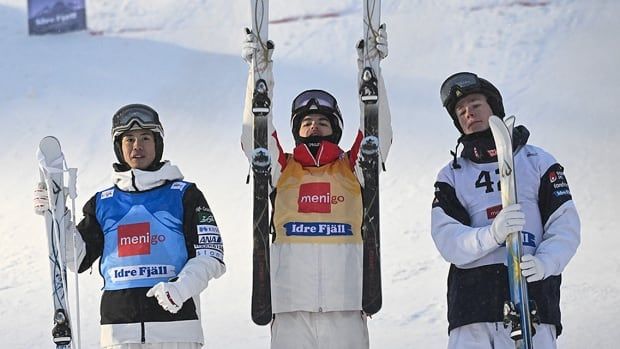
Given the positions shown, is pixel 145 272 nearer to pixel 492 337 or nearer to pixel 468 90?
pixel 492 337

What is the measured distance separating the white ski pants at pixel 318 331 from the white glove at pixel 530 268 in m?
0.97

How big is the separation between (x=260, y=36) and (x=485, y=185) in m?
1.34

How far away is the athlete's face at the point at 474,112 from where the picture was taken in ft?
15.1

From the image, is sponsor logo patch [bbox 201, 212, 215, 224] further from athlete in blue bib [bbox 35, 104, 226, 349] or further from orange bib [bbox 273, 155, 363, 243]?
orange bib [bbox 273, 155, 363, 243]

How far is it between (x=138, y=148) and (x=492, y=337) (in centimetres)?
170

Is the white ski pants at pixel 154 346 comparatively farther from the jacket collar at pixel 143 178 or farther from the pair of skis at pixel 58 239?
the jacket collar at pixel 143 178

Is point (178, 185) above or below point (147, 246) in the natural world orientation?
above

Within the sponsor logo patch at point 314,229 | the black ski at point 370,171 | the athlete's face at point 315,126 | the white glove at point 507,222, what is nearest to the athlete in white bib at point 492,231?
the white glove at point 507,222

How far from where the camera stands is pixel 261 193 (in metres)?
4.96

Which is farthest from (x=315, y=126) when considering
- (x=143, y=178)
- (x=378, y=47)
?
(x=143, y=178)

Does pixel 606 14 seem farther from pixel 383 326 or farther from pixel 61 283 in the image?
pixel 61 283

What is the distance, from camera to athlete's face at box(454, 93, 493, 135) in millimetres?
4613

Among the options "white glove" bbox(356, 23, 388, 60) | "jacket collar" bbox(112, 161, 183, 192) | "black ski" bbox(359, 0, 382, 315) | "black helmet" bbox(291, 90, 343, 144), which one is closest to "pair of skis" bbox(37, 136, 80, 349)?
"jacket collar" bbox(112, 161, 183, 192)

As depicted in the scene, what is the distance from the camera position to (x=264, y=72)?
16.6 feet
